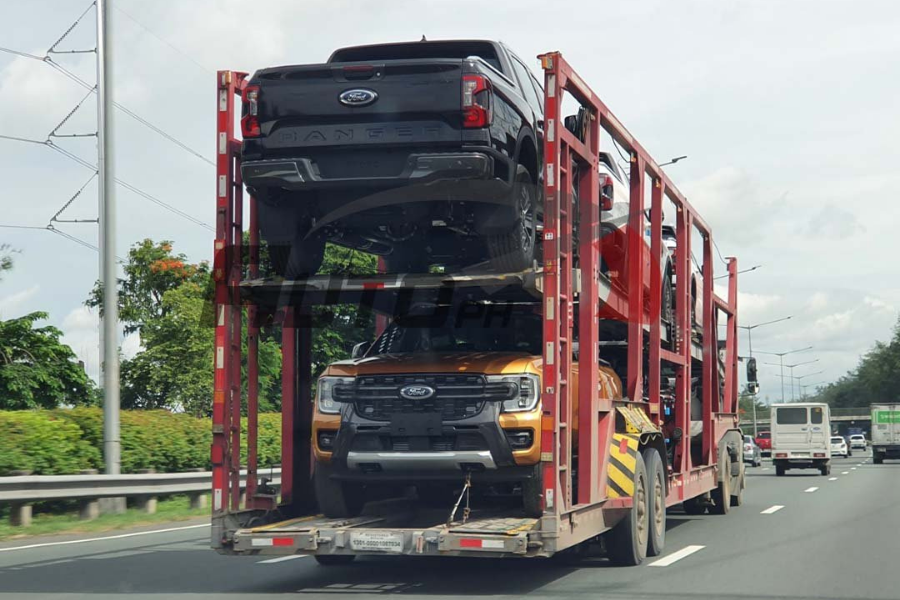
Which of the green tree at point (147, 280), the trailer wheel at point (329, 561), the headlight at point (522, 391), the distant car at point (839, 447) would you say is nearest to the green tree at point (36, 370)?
the green tree at point (147, 280)

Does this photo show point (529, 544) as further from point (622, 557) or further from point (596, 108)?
point (596, 108)

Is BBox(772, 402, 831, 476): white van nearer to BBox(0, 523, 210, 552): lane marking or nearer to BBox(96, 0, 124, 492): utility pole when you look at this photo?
BBox(96, 0, 124, 492): utility pole

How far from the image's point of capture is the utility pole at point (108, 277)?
54.9 ft

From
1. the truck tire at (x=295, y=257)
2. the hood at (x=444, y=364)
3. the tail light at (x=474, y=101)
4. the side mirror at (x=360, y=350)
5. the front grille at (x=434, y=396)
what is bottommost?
the front grille at (x=434, y=396)

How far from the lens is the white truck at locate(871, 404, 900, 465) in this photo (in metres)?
55.7

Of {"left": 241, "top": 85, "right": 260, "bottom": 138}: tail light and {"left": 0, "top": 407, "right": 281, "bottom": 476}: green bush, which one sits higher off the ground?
{"left": 241, "top": 85, "right": 260, "bottom": 138}: tail light

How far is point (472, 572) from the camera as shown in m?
10.3

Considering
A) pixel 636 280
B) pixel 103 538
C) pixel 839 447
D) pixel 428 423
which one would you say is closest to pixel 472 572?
pixel 428 423

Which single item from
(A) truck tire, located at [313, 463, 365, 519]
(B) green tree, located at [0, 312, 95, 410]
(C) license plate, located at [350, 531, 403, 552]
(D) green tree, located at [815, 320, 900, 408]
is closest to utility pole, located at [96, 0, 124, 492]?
(A) truck tire, located at [313, 463, 365, 519]

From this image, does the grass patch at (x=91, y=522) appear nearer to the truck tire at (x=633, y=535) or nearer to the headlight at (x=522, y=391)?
the truck tire at (x=633, y=535)

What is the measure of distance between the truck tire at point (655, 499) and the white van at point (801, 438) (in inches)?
1143

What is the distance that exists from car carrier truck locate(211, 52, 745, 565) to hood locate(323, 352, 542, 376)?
0.02m

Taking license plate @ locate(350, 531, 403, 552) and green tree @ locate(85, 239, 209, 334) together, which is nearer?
license plate @ locate(350, 531, 403, 552)

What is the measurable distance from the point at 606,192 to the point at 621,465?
96.5 inches
